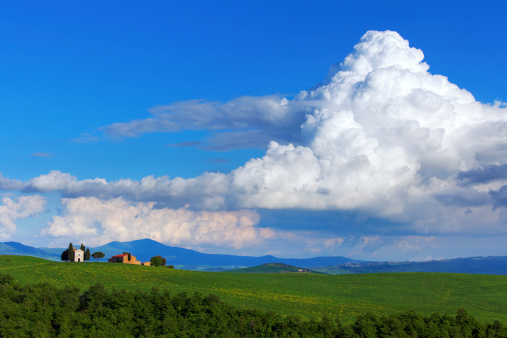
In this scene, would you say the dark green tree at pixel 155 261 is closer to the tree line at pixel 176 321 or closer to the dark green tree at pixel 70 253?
the dark green tree at pixel 70 253

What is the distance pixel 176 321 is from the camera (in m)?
74.3

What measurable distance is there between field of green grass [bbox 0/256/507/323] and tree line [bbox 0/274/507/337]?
52.8ft

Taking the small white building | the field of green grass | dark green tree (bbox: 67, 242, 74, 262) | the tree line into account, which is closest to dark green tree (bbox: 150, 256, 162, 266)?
the small white building

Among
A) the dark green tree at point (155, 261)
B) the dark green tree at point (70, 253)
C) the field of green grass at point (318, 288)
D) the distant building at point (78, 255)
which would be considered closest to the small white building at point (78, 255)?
the distant building at point (78, 255)

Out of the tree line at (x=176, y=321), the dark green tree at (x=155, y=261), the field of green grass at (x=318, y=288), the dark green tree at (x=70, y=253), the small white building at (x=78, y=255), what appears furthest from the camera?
the dark green tree at (x=155, y=261)

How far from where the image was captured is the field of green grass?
329ft

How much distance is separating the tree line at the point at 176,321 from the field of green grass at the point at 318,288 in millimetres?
16094

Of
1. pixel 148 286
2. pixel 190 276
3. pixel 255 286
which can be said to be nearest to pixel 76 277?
pixel 148 286

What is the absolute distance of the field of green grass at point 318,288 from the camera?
329 feet

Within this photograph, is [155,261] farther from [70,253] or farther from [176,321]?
[176,321]

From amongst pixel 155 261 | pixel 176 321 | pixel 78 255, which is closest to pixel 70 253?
pixel 78 255

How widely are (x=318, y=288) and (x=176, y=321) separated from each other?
7130cm

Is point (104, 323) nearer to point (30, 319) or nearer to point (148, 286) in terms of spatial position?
point (30, 319)

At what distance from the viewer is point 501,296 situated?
423 feet
